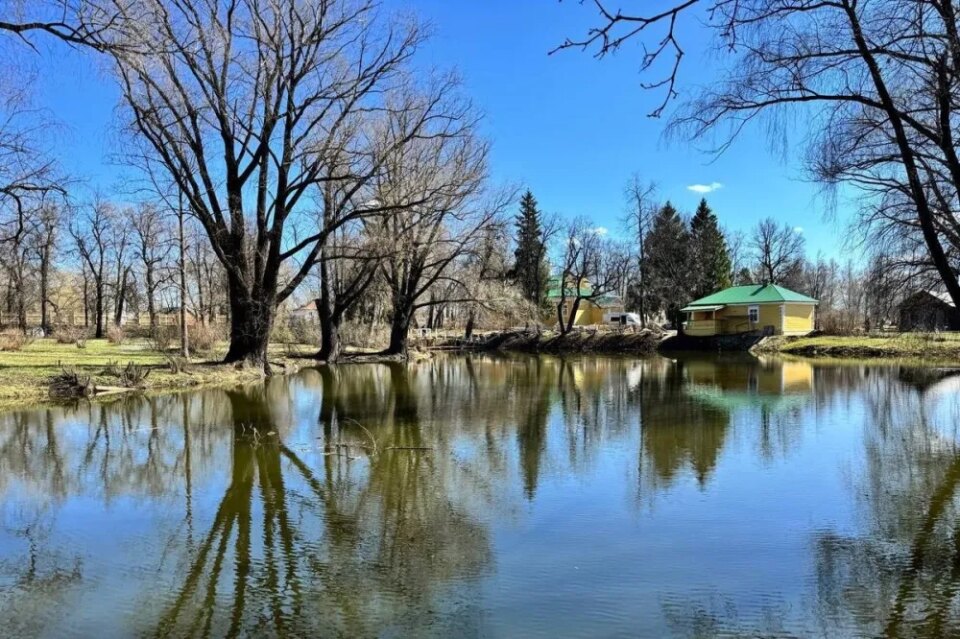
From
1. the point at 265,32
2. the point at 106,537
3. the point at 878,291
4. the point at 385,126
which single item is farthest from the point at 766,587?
the point at 385,126

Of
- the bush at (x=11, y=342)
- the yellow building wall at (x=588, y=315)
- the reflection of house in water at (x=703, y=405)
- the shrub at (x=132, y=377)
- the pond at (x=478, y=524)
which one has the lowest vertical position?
the pond at (x=478, y=524)

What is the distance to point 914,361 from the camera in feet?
99.6

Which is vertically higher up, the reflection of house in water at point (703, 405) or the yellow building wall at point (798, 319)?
the yellow building wall at point (798, 319)

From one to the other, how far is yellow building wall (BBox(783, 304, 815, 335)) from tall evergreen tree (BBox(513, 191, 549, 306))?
1722 cm

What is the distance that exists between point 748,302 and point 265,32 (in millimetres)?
35384

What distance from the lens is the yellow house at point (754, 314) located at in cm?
4294

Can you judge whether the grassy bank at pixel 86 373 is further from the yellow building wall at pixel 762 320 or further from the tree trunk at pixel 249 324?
the yellow building wall at pixel 762 320

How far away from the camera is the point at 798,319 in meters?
44.1

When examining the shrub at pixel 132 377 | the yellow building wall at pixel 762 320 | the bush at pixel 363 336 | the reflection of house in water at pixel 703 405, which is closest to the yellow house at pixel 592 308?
the yellow building wall at pixel 762 320

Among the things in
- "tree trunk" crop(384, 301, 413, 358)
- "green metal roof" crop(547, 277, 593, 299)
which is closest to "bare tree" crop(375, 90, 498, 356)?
"tree trunk" crop(384, 301, 413, 358)

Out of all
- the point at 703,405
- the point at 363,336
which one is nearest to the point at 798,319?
the point at 363,336

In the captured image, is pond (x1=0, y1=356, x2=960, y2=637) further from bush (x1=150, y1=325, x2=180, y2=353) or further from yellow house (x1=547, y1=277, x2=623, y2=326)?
yellow house (x1=547, y1=277, x2=623, y2=326)

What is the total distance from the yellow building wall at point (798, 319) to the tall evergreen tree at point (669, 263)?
29.0 feet

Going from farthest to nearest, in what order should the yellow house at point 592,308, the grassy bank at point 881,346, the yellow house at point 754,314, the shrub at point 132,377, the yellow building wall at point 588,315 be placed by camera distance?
the yellow building wall at point 588,315 < the yellow house at point 592,308 < the yellow house at point 754,314 < the grassy bank at point 881,346 < the shrub at point 132,377
